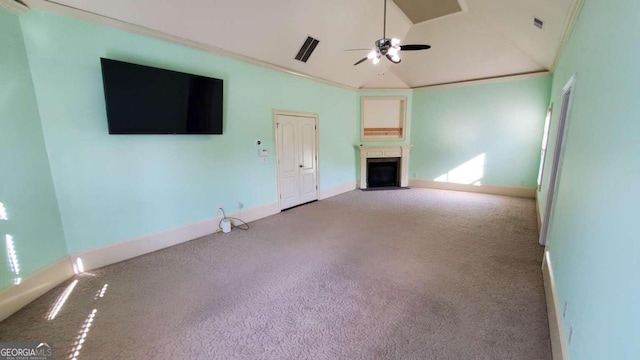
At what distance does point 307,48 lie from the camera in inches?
Result: 188

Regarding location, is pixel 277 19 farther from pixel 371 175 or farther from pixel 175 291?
pixel 371 175

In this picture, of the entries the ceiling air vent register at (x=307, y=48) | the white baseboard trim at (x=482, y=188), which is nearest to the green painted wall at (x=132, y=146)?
the ceiling air vent register at (x=307, y=48)

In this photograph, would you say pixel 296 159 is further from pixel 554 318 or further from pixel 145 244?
pixel 554 318

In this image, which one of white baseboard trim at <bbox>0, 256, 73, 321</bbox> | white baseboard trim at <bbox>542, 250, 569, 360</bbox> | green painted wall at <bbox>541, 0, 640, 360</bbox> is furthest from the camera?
white baseboard trim at <bbox>0, 256, 73, 321</bbox>

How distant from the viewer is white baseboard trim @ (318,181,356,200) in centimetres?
645

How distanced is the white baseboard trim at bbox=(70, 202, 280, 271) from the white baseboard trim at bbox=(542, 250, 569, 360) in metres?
4.08

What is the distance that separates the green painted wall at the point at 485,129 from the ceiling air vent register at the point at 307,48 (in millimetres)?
3976

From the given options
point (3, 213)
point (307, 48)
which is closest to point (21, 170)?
point (3, 213)

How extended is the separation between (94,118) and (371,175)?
6.24 m

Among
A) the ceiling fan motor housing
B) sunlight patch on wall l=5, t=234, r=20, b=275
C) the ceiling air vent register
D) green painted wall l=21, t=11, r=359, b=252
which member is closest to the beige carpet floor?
sunlight patch on wall l=5, t=234, r=20, b=275

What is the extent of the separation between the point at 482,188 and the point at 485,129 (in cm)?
152

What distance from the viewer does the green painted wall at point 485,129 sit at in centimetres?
596

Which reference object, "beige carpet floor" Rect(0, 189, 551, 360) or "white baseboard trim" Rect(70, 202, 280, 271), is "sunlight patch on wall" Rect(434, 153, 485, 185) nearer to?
"beige carpet floor" Rect(0, 189, 551, 360)

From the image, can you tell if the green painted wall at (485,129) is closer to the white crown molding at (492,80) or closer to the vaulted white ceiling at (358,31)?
the white crown molding at (492,80)
